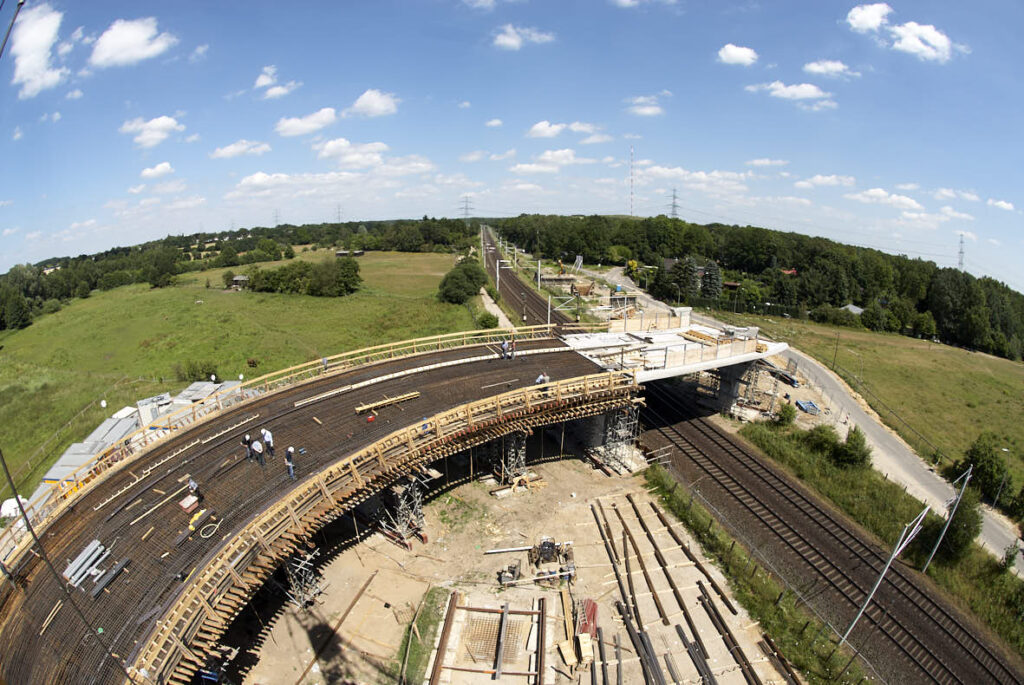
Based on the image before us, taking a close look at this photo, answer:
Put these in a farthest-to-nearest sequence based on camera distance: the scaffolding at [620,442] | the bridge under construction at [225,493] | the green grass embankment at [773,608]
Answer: the scaffolding at [620,442], the green grass embankment at [773,608], the bridge under construction at [225,493]

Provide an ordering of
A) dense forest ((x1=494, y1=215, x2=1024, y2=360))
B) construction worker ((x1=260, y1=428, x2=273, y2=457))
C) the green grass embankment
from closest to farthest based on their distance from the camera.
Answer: the green grass embankment, construction worker ((x1=260, y1=428, x2=273, y2=457)), dense forest ((x1=494, y1=215, x2=1024, y2=360))

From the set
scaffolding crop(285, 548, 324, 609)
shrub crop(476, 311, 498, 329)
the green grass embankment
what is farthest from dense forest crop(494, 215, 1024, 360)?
scaffolding crop(285, 548, 324, 609)

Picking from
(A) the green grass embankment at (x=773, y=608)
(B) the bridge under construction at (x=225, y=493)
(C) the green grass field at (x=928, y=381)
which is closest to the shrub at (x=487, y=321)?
(B) the bridge under construction at (x=225, y=493)

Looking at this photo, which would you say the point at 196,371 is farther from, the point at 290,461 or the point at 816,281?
the point at 816,281

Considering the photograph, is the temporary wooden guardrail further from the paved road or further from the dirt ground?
the paved road

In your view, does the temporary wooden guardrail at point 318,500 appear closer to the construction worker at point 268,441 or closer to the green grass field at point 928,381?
the construction worker at point 268,441

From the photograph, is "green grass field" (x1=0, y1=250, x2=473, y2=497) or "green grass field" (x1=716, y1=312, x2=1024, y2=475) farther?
"green grass field" (x1=0, y1=250, x2=473, y2=497)
